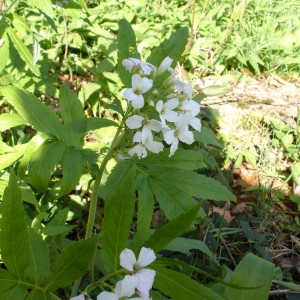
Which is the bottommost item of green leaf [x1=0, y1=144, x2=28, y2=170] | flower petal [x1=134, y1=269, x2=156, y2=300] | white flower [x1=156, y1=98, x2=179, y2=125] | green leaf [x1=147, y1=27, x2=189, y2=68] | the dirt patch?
the dirt patch

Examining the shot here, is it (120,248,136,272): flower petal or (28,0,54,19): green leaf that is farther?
(28,0,54,19): green leaf

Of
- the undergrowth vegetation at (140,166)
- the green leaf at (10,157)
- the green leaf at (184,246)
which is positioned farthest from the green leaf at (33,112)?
the green leaf at (184,246)

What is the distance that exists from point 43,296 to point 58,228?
20.1 inches

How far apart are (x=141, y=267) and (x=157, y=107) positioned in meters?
0.46

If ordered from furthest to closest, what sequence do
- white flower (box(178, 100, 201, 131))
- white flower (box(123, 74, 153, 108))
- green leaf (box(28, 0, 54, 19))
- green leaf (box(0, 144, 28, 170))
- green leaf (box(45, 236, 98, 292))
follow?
green leaf (box(28, 0, 54, 19)) < green leaf (box(0, 144, 28, 170)) < white flower (box(178, 100, 201, 131)) < white flower (box(123, 74, 153, 108)) < green leaf (box(45, 236, 98, 292))

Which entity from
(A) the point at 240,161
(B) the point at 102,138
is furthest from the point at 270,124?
(B) the point at 102,138

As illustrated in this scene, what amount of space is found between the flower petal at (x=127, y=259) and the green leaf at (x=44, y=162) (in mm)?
372

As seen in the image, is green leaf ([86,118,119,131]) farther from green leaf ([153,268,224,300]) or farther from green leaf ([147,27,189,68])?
green leaf ([153,268,224,300])

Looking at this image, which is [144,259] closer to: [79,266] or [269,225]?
[79,266]

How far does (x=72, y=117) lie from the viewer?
1.32 m

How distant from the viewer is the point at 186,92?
1240 mm

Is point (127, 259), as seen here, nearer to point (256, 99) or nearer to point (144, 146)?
point (144, 146)

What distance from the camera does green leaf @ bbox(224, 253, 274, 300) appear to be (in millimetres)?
1393

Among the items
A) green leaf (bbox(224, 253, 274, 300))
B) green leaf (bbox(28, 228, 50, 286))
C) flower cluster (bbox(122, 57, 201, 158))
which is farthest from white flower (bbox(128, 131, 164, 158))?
green leaf (bbox(224, 253, 274, 300))
